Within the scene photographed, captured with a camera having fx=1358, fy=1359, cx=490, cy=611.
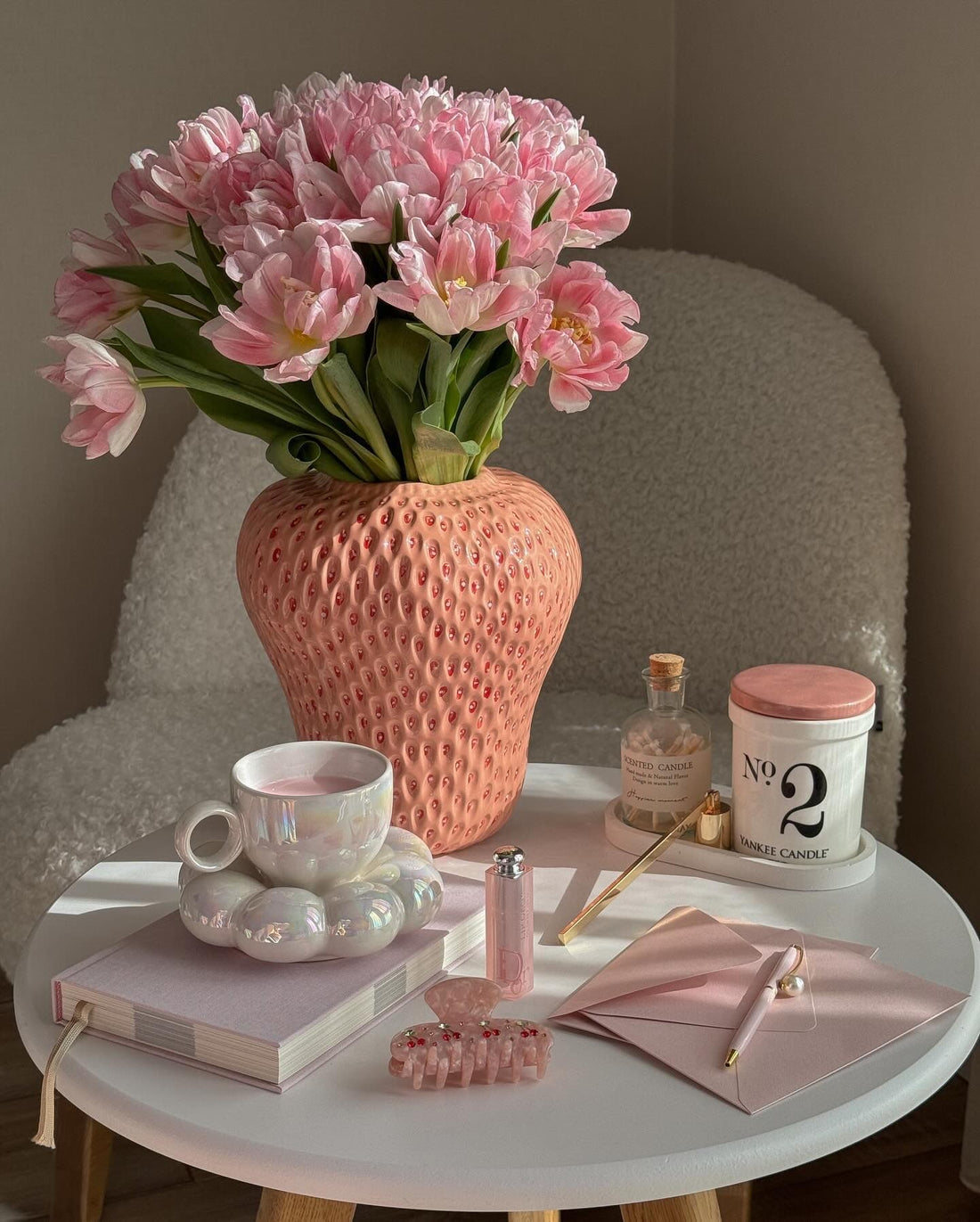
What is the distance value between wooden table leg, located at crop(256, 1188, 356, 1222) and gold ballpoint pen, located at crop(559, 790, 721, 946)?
22 cm

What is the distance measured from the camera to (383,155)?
76 centimetres

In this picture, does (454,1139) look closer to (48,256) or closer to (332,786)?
(332,786)

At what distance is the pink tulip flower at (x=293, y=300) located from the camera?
0.75m

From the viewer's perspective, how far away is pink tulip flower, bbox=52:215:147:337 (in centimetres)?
88

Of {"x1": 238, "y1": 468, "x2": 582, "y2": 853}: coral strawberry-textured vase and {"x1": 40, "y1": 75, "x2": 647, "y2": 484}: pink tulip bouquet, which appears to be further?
{"x1": 238, "y1": 468, "x2": 582, "y2": 853}: coral strawberry-textured vase

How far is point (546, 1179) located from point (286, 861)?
238 mm

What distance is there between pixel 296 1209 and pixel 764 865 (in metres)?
0.37

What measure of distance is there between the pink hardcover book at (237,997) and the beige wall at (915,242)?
38.1 inches

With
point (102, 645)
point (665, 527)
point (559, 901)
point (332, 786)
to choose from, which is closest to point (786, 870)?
point (559, 901)

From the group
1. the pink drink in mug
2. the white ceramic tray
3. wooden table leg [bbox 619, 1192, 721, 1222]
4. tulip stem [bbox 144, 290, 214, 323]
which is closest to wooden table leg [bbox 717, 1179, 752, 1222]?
wooden table leg [bbox 619, 1192, 721, 1222]

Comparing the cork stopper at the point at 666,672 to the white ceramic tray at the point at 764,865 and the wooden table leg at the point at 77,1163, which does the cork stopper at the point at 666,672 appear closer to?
the white ceramic tray at the point at 764,865

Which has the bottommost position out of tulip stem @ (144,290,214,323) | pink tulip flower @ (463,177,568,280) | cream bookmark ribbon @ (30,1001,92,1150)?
cream bookmark ribbon @ (30,1001,92,1150)

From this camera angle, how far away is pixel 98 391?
806 millimetres

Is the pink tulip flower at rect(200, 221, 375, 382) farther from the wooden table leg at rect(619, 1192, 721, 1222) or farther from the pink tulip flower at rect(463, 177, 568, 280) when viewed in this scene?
the wooden table leg at rect(619, 1192, 721, 1222)
